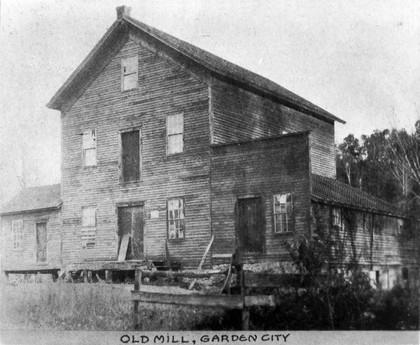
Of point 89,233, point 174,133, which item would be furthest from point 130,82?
point 89,233

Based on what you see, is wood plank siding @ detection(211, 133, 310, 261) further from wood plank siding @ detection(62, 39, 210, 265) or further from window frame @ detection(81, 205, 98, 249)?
window frame @ detection(81, 205, 98, 249)

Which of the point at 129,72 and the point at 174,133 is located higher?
the point at 129,72

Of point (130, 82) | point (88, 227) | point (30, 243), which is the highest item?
point (130, 82)

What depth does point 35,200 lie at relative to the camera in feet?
95.1

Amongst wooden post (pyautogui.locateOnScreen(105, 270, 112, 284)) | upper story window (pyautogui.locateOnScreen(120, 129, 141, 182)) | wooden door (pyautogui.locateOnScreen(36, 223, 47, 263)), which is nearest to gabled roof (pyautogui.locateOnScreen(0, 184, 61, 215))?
wooden door (pyautogui.locateOnScreen(36, 223, 47, 263))

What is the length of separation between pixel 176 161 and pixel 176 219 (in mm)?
2366

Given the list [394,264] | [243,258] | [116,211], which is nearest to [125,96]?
[116,211]

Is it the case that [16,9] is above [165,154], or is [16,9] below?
above

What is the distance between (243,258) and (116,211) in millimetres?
6886

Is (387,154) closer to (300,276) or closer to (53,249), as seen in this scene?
(300,276)

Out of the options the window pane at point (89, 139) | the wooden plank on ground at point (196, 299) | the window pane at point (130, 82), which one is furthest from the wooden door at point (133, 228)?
the wooden plank on ground at point (196, 299)

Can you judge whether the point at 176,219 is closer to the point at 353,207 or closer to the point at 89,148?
the point at 89,148

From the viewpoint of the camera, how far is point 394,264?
18922 mm

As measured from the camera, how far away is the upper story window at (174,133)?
2216cm
